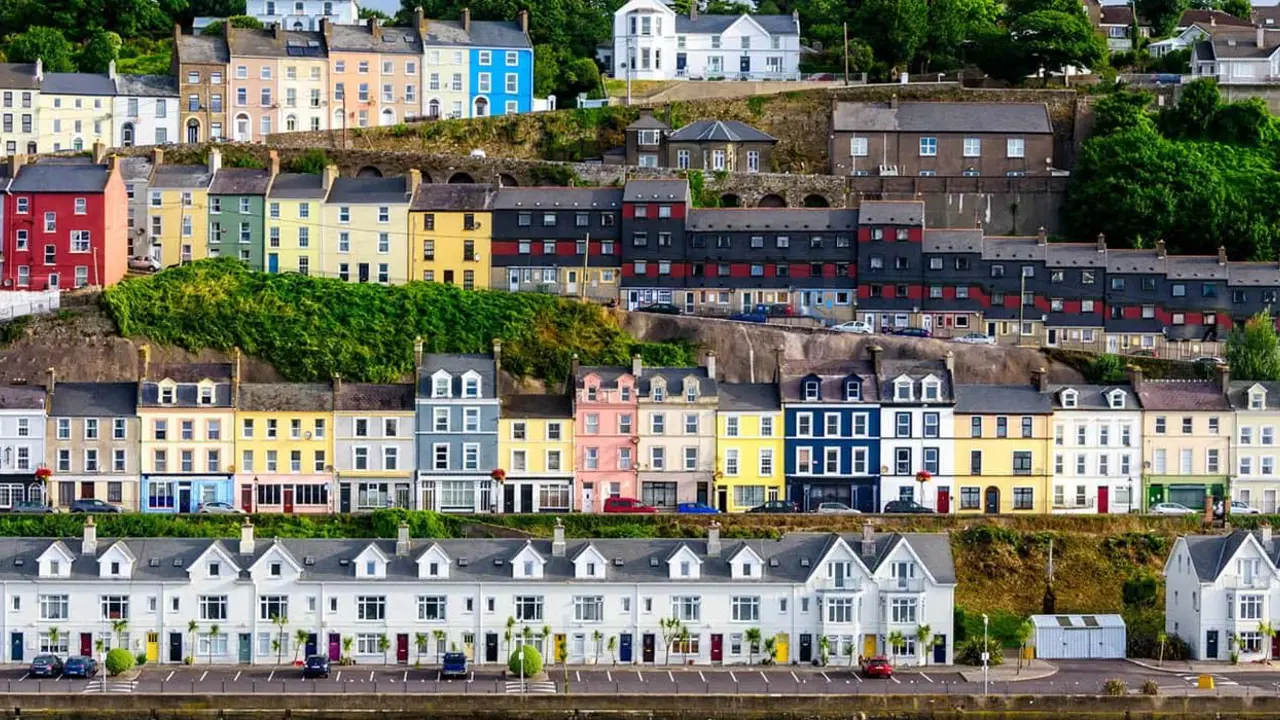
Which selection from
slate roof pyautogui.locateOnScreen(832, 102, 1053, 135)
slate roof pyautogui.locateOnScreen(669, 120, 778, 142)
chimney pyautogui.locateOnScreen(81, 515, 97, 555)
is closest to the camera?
chimney pyautogui.locateOnScreen(81, 515, 97, 555)

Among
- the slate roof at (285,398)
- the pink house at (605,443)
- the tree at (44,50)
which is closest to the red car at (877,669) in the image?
the pink house at (605,443)

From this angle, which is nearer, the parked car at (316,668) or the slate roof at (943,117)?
the parked car at (316,668)

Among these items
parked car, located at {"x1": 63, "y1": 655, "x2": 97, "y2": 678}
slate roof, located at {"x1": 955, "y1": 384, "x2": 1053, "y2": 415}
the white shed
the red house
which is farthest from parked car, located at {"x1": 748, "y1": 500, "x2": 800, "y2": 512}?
the red house

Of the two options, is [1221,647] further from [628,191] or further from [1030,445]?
[628,191]

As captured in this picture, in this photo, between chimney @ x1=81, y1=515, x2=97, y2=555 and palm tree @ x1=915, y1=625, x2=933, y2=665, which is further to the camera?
chimney @ x1=81, y1=515, x2=97, y2=555

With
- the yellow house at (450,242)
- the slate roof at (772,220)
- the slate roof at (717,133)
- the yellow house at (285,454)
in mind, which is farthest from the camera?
the slate roof at (717,133)

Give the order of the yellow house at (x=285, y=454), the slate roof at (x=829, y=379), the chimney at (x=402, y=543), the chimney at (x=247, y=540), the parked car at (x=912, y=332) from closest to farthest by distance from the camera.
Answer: the chimney at (x=247, y=540) → the chimney at (x=402, y=543) → the yellow house at (x=285, y=454) → the slate roof at (x=829, y=379) → the parked car at (x=912, y=332)

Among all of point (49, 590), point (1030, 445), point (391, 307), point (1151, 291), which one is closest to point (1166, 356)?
point (1151, 291)

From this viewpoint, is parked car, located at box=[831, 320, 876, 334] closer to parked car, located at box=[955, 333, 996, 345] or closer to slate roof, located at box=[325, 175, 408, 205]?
parked car, located at box=[955, 333, 996, 345]

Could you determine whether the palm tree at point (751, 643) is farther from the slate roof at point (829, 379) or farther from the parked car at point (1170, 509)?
the parked car at point (1170, 509)
